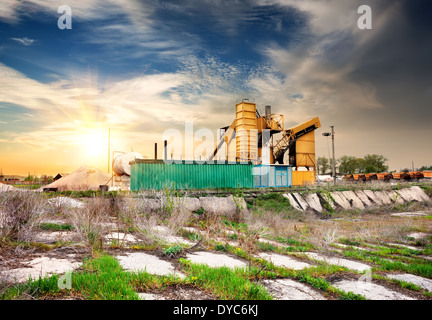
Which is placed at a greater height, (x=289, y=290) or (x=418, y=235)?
(x=289, y=290)

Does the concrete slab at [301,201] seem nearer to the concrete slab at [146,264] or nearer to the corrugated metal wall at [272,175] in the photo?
the corrugated metal wall at [272,175]

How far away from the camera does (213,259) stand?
221 inches

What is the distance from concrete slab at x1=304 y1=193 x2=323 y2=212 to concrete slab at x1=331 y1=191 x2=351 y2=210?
79.5 inches

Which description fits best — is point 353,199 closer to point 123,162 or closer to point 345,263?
point 345,263

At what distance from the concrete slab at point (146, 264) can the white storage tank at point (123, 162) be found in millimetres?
21137

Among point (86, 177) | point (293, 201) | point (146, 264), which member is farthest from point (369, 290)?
point (86, 177)

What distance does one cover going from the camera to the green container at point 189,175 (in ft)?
64.3

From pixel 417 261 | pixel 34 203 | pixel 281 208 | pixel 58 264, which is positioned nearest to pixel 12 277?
pixel 58 264

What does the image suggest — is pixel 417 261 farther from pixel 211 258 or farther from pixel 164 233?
pixel 164 233

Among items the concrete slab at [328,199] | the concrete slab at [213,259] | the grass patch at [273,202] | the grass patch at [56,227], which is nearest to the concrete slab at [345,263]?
the concrete slab at [213,259]

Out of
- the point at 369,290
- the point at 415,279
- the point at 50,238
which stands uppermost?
the point at 50,238

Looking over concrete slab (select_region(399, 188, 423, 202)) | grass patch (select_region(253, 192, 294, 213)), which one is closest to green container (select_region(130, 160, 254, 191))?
grass patch (select_region(253, 192, 294, 213))

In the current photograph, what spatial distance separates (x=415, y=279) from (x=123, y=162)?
2401cm

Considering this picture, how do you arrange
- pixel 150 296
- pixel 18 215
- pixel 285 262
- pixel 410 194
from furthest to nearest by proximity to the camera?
pixel 410 194 → pixel 18 215 → pixel 285 262 → pixel 150 296
